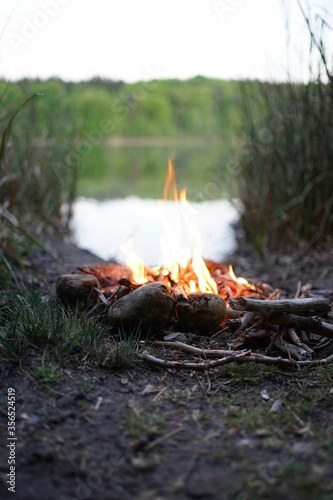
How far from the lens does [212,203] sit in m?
8.30

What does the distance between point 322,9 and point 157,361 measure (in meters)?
2.58

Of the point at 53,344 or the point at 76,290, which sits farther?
the point at 76,290

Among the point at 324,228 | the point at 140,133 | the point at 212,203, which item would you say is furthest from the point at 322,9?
the point at 140,133

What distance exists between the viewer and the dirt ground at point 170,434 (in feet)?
4.26

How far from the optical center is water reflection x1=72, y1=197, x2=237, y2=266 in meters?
5.39

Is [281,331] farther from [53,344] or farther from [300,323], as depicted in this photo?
[53,344]

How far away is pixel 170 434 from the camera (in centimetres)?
156

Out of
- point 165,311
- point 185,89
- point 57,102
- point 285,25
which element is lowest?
point 165,311

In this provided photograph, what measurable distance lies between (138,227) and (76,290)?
4.07 meters

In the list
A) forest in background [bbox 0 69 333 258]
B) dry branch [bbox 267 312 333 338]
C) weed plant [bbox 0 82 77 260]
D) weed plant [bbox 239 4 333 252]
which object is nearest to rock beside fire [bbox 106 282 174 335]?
dry branch [bbox 267 312 333 338]

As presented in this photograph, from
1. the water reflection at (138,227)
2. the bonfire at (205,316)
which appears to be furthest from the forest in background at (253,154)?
the bonfire at (205,316)

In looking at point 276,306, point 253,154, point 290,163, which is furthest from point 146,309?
point 253,154

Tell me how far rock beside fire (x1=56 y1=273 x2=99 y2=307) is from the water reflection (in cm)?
213

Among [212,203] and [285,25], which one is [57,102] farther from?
[212,203]
